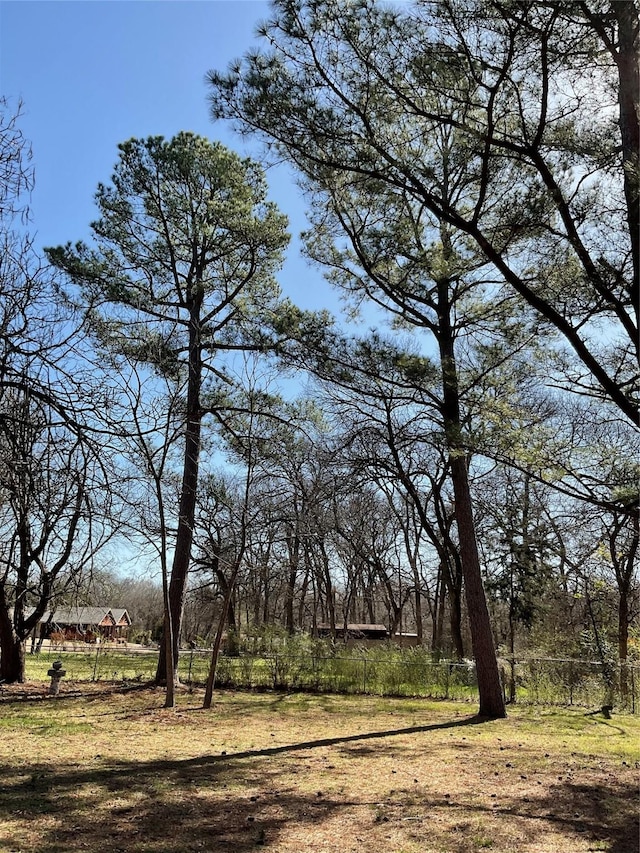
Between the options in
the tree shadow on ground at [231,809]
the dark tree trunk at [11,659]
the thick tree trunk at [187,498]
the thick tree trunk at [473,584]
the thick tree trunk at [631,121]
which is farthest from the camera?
the dark tree trunk at [11,659]

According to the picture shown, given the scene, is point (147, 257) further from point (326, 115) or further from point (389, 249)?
point (326, 115)

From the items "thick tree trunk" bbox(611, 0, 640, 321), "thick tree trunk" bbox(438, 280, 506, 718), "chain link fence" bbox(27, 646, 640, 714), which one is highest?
"thick tree trunk" bbox(611, 0, 640, 321)

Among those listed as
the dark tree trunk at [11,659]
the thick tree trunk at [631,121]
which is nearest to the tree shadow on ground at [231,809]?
the thick tree trunk at [631,121]

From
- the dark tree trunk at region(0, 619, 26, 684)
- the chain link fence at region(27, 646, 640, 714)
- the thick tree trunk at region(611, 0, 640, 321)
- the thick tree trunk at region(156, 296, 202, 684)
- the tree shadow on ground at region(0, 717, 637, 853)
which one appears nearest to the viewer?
the tree shadow on ground at region(0, 717, 637, 853)

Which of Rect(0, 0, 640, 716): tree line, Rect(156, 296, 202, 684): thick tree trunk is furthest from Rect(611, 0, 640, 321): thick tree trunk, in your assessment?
Rect(156, 296, 202, 684): thick tree trunk

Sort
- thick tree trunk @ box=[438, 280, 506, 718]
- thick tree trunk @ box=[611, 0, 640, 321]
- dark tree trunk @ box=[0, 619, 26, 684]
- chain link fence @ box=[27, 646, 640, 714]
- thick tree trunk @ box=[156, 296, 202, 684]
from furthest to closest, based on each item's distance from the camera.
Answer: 1. dark tree trunk @ box=[0, 619, 26, 684]
2. chain link fence @ box=[27, 646, 640, 714]
3. thick tree trunk @ box=[156, 296, 202, 684]
4. thick tree trunk @ box=[438, 280, 506, 718]
5. thick tree trunk @ box=[611, 0, 640, 321]

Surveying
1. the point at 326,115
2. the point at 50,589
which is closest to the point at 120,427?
the point at 326,115

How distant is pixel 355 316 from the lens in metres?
9.97

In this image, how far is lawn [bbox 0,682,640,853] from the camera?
3742 millimetres

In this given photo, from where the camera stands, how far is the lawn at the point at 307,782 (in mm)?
3742

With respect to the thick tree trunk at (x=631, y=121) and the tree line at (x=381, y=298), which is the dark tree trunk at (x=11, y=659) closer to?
the tree line at (x=381, y=298)

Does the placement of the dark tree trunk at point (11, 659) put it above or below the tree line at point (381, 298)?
below

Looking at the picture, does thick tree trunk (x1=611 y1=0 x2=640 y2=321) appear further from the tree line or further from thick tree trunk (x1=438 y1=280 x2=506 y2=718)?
thick tree trunk (x1=438 y1=280 x2=506 y2=718)

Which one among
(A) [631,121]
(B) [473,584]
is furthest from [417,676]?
(A) [631,121]
